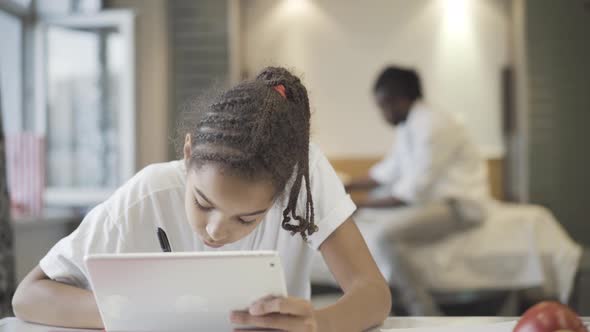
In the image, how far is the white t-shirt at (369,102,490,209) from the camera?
9.23 ft

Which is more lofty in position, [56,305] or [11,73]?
[11,73]

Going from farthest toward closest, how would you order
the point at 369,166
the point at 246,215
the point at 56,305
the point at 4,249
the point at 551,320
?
the point at 369,166 < the point at 4,249 < the point at 56,305 < the point at 246,215 < the point at 551,320

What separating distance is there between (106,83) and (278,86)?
2.71 metres

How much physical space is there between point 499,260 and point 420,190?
50 cm

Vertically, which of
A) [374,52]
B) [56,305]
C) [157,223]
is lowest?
[56,305]

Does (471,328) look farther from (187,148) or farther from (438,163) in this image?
(438,163)

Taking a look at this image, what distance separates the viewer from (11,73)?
3.31 meters

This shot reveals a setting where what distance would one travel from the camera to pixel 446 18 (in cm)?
410

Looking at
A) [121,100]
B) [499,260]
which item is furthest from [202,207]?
[121,100]

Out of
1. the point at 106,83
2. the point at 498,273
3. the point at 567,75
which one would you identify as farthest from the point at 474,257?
the point at 106,83

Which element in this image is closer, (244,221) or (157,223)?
(244,221)

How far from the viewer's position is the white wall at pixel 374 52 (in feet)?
13.3

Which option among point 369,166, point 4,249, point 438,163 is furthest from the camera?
point 369,166

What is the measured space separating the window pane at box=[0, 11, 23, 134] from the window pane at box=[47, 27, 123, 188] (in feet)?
0.56
